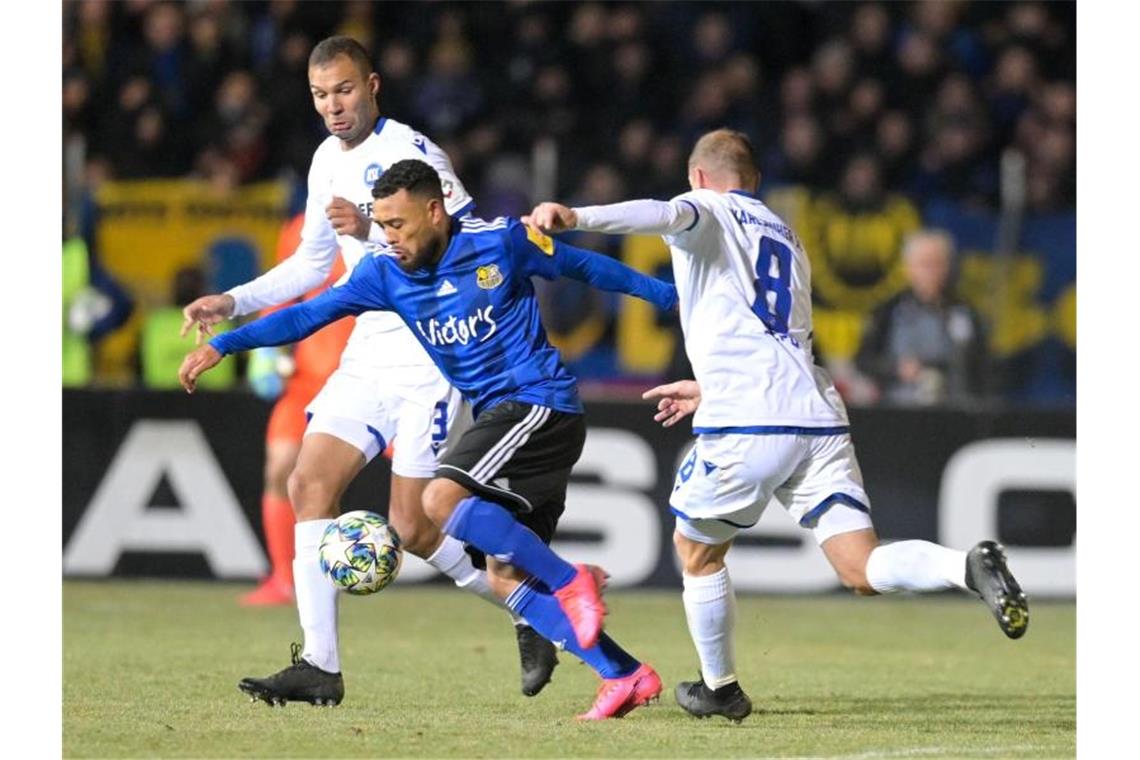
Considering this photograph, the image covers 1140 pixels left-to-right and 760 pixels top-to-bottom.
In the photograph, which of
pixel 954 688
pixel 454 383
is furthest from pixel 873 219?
pixel 454 383

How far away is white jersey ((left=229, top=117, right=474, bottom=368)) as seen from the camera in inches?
316

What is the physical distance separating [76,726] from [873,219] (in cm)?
832

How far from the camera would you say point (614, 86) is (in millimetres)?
16047

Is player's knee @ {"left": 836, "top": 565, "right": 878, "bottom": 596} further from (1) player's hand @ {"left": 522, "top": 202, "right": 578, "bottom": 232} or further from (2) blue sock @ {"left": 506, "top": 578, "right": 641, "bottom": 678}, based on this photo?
(1) player's hand @ {"left": 522, "top": 202, "right": 578, "bottom": 232}

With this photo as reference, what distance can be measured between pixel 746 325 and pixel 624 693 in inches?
53.3

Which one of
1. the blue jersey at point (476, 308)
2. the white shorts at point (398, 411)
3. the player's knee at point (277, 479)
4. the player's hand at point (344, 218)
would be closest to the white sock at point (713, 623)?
the blue jersey at point (476, 308)

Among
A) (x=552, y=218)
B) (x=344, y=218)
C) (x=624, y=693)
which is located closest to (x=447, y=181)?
(x=344, y=218)

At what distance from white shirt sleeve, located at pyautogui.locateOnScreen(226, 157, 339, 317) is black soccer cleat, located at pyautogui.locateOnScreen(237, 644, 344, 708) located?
1359mm

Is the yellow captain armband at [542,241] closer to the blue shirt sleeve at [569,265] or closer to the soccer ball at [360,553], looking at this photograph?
the blue shirt sleeve at [569,265]

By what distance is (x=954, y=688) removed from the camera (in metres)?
8.72

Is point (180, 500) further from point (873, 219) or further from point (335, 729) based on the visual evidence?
point (335, 729)

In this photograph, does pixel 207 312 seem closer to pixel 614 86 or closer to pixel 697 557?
pixel 697 557

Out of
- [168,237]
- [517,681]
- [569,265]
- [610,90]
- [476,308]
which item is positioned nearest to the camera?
[476,308]

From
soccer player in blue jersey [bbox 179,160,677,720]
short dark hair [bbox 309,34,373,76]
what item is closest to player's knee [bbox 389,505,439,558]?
soccer player in blue jersey [bbox 179,160,677,720]
